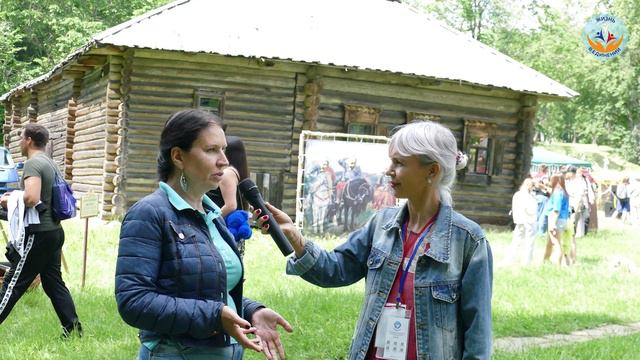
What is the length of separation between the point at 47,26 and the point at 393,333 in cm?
4644

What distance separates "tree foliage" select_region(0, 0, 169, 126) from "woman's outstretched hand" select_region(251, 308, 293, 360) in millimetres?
37182

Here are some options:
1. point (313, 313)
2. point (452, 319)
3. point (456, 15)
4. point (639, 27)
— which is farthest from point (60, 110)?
point (639, 27)

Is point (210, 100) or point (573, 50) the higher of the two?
point (573, 50)

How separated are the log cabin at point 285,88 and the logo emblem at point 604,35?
220 centimetres

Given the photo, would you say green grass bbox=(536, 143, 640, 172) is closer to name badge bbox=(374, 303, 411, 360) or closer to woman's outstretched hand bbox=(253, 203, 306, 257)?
woman's outstretched hand bbox=(253, 203, 306, 257)

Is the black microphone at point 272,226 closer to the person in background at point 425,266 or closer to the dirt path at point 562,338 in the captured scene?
the person in background at point 425,266

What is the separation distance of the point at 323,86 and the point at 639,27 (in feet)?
132

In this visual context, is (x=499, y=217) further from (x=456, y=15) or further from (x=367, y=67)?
(x=456, y=15)

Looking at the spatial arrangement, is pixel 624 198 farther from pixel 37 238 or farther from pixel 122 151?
pixel 37 238

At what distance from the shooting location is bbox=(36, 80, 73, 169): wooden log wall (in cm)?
2377

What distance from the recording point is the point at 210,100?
715 inches

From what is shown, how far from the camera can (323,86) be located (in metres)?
18.8

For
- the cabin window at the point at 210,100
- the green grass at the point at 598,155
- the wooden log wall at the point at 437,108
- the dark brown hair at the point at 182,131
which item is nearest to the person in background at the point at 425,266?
the dark brown hair at the point at 182,131

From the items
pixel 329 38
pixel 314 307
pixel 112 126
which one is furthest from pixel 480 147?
pixel 314 307
